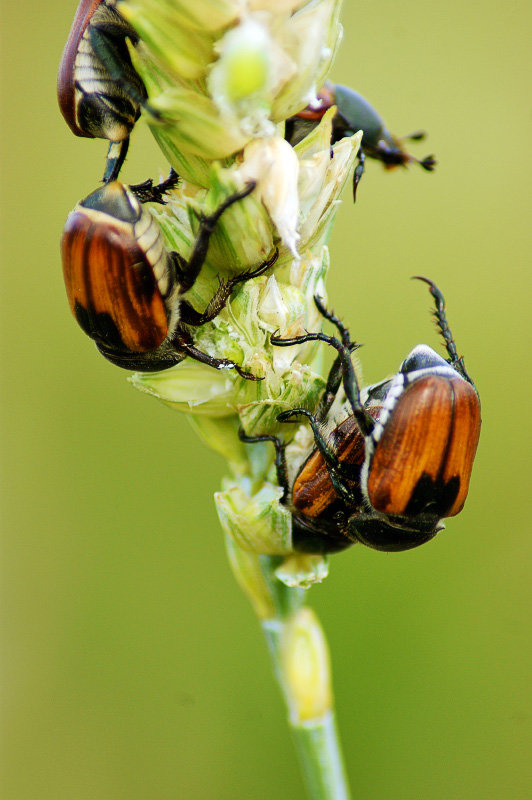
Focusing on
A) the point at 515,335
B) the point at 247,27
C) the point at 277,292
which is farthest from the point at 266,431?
the point at 515,335

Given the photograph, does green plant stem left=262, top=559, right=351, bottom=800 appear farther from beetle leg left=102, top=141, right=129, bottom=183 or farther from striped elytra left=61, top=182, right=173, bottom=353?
beetle leg left=102, top=141, right=129, bottom=183

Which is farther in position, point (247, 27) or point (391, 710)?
point (391, 710)

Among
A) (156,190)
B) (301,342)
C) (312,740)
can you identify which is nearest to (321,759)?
(312,740)

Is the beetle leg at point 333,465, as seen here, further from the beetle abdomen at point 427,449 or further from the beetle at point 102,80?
the beetle at point 102,80

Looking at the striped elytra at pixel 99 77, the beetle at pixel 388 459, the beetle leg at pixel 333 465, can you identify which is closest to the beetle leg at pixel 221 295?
the beetle at pixel 388 459

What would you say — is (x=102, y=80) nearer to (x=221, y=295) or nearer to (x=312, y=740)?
(x=221, y=295)

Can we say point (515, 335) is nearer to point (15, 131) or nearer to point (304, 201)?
point (304, 201)

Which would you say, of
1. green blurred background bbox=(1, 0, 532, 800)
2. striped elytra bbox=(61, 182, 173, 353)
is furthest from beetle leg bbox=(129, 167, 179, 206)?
green blurred background bbox=(1, 0, 532, 800)
